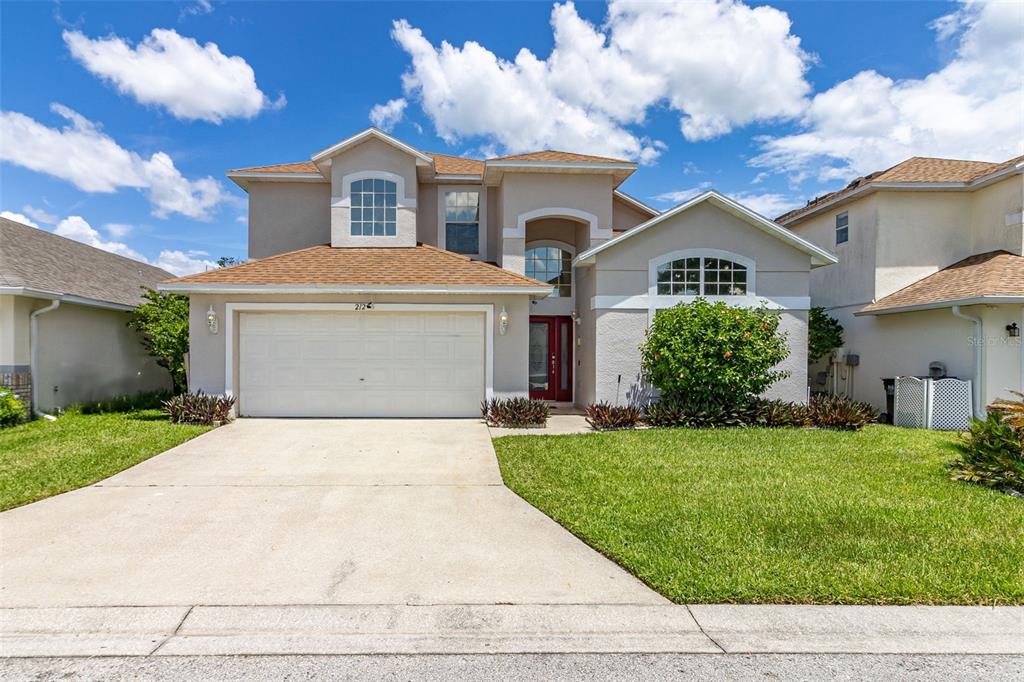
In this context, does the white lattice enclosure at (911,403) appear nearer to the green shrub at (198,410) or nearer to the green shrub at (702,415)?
the green shrub at (702,415)

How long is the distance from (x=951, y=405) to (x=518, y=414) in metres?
9.34

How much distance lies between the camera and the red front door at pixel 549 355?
1423 centimetres

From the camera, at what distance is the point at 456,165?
49.4ft

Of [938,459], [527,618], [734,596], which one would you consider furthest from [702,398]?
[527,618]

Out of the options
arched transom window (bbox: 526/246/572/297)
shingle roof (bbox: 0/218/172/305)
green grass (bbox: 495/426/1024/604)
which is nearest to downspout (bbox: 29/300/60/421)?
shingle roof (bbox: 0/218/172/305)

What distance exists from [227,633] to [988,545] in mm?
6422

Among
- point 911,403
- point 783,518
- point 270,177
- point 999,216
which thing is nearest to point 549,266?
point 270,177

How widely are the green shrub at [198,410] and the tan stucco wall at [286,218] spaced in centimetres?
570

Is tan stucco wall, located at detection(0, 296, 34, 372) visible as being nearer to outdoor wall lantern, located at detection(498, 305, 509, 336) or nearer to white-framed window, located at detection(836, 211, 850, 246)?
outdoor wall lantern, located at detection(498, 305, 509, 336)

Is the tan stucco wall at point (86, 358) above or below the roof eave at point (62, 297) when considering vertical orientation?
below

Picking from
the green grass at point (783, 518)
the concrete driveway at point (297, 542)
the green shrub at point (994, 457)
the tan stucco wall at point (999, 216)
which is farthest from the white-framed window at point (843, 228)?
the concrete driveway at point (297, 542)

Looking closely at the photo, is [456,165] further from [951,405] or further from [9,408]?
[951,405]

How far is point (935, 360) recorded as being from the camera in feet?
39.4

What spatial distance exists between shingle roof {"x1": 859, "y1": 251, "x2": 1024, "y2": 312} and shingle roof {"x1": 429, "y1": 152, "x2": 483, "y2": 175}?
11233 millimetres
